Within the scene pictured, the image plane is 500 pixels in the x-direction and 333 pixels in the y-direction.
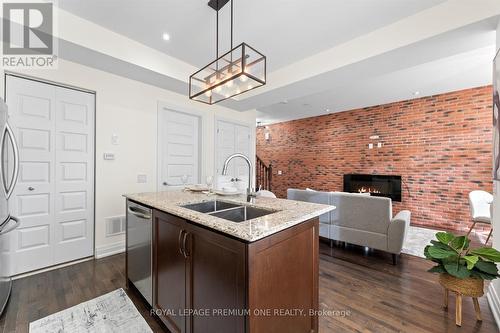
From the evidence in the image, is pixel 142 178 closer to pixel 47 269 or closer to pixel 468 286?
pixel 47 269

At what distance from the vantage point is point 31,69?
8.34 ft

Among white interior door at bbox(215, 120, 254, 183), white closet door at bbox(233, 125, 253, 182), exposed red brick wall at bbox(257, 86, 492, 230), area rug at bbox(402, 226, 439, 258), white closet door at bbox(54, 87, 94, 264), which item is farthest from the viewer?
white closet door at bbox(233, 125, 253, 182)

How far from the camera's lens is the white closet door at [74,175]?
8.96 ft

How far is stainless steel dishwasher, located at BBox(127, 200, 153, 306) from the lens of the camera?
1.81 meters

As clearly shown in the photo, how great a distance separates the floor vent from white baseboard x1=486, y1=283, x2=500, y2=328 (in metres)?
4.11

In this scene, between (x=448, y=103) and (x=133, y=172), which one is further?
(x=448, y=103)

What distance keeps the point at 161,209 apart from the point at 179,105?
2.73m

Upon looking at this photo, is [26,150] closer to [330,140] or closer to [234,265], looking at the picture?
[234,265]

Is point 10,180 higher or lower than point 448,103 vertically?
lower

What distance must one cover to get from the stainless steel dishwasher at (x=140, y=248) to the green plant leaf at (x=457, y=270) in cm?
239

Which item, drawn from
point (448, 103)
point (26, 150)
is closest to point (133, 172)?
point (26, 150)

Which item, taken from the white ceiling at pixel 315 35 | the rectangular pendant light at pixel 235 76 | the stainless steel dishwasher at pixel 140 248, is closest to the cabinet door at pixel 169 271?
the stainless steel dishwasher at pixel 140 248
